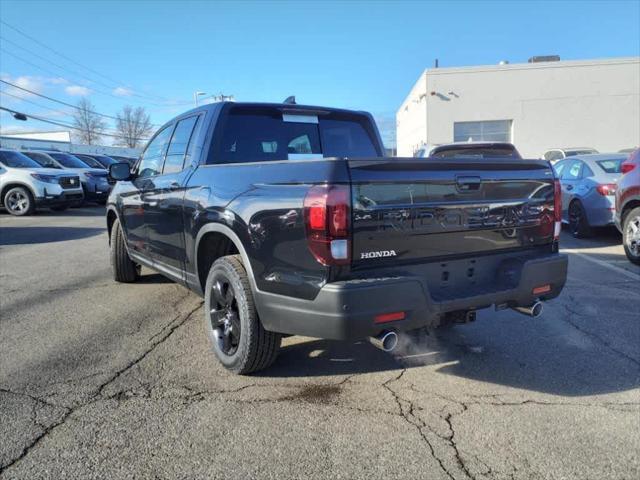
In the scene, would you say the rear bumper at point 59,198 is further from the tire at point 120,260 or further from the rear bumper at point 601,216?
the rear bumper at point 601,216

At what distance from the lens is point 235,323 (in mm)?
3695

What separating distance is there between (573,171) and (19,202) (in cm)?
1444

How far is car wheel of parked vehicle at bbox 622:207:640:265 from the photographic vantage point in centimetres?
697

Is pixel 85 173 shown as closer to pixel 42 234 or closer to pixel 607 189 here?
pixel 42 234

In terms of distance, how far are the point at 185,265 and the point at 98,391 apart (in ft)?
4.09

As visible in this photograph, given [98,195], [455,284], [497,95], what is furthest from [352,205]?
[497,95]

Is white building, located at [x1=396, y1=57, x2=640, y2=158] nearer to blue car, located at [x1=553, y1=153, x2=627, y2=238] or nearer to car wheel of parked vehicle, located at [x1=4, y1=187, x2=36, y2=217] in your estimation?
blue car, located at [x1=553, y1=153, x2=627, y2=238]

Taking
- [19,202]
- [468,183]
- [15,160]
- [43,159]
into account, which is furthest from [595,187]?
[43,159]

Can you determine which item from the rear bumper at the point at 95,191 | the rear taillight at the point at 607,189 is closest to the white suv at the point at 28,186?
the rear bumper at the point at 95,191

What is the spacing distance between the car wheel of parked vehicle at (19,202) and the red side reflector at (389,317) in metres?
14.8

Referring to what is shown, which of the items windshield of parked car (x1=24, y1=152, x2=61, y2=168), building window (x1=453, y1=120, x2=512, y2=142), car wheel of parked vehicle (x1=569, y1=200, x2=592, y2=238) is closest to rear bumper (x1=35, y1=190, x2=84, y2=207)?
windshield of parked car (x1=24, y1=152, x2=61, y2=168)

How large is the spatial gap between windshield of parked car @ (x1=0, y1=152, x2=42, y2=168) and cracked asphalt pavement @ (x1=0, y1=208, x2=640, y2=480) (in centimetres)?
1161

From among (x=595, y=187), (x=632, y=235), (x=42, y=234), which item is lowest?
(x=42, y=234)

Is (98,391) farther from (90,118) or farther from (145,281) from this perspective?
(90,118)
